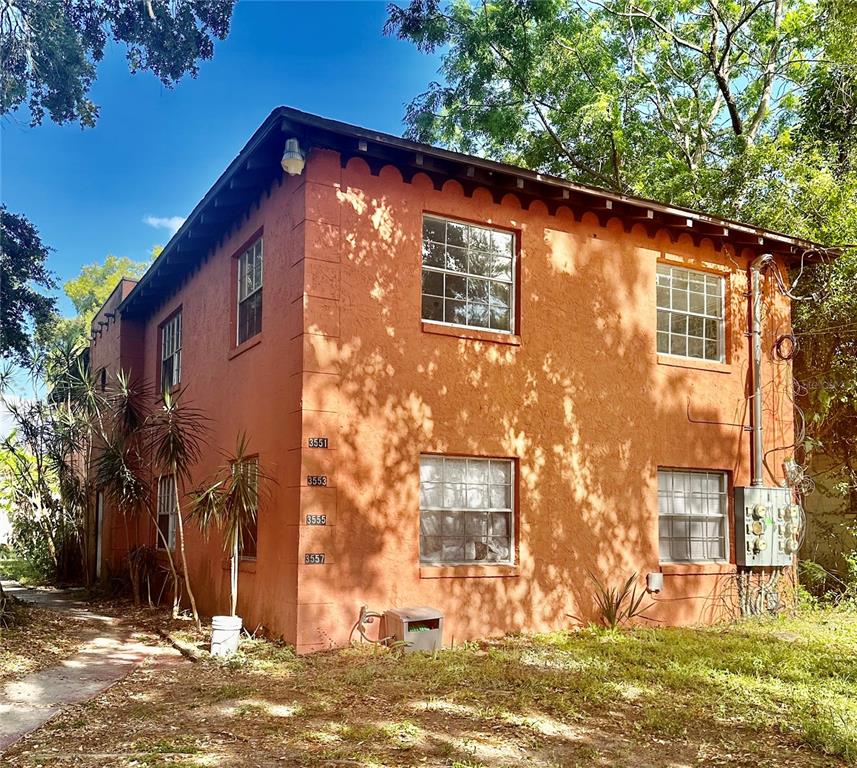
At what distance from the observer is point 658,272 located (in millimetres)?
12375

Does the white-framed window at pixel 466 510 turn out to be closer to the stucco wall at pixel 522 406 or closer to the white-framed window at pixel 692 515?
the stucco wall at pixel 522 406

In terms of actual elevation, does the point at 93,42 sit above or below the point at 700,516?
above

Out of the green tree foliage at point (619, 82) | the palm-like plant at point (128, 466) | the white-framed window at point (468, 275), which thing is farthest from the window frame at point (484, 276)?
the green tree foliage at point (619, 82)

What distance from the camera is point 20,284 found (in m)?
16.1

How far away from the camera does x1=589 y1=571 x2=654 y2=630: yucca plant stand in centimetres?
1072

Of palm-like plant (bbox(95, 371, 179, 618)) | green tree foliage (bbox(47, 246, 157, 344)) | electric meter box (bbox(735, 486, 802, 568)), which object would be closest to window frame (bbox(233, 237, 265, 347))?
A: palm-like plant (bbox(95, 371, 179, 618))

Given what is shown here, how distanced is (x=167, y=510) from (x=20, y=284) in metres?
5.70

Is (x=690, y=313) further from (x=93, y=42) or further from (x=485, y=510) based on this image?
(x=93, y=42)

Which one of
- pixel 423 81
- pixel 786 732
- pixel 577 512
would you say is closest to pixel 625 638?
pixel 577 512

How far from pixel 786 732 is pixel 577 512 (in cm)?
464

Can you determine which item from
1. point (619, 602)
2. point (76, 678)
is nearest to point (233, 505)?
point (76, 678)

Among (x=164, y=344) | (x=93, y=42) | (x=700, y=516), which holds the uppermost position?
(x=93, y=42)

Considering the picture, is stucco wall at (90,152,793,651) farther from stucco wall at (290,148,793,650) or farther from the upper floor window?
the upper floor window

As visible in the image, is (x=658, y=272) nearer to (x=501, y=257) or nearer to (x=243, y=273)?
(x=501, y=257)
